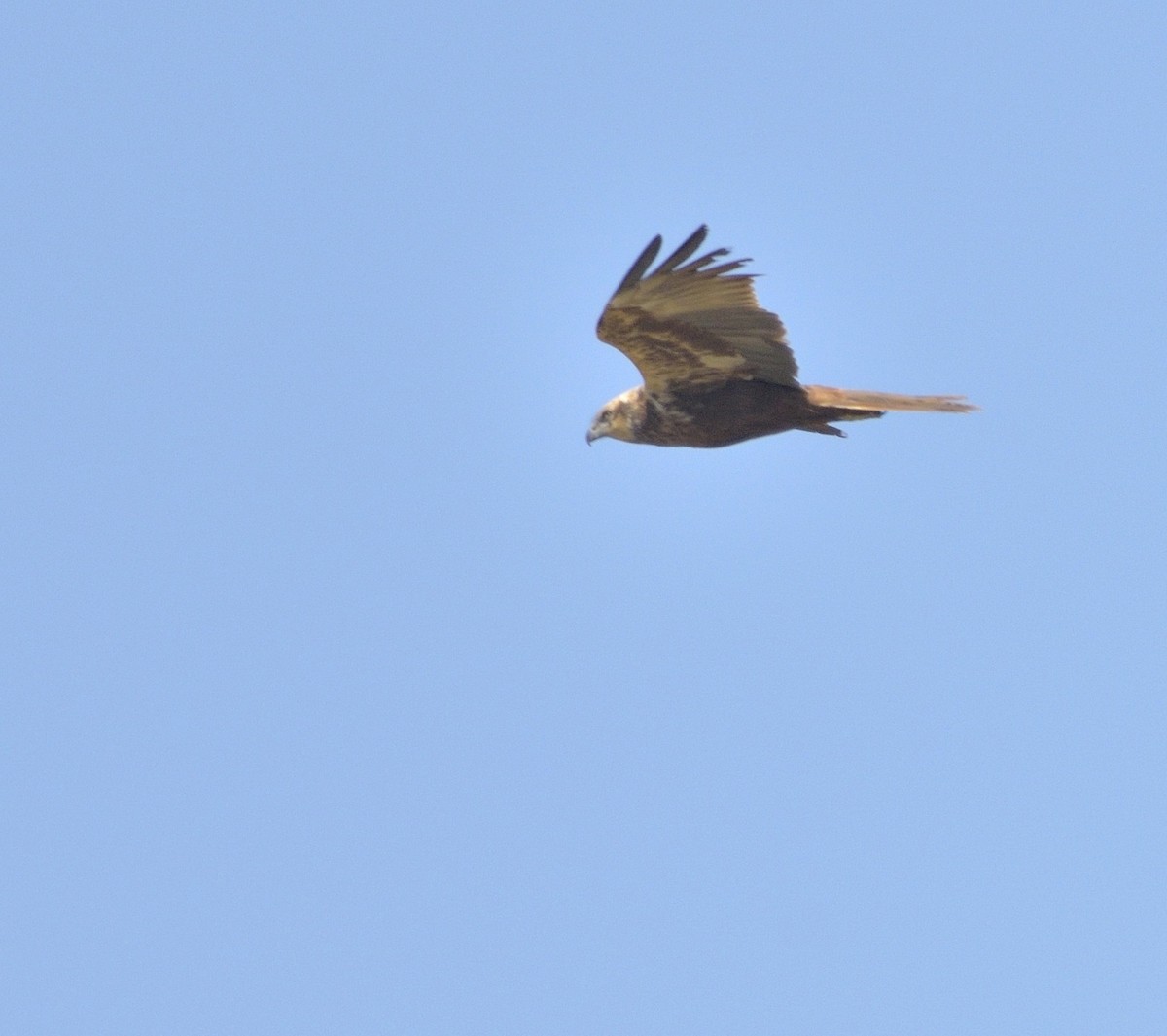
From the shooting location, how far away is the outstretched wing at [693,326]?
16469 millimetres

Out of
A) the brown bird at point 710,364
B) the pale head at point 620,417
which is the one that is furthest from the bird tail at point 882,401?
the pale head at point 620,417

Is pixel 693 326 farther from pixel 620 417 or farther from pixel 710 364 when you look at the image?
pixel 620 417

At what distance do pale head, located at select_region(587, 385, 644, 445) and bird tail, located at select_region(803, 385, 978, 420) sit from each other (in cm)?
137

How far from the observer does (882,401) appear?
1738 cm

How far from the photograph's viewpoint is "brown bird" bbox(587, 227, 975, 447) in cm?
1659

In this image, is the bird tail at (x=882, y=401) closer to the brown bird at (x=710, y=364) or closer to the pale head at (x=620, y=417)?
the brown bird at (x=710, y=364)

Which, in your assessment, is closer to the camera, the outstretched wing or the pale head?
the outstretched wing

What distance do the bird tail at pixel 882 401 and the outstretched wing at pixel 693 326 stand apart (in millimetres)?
239

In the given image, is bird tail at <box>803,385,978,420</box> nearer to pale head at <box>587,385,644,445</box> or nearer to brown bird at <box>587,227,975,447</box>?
brown bird at <box>587,227,975,447</box>

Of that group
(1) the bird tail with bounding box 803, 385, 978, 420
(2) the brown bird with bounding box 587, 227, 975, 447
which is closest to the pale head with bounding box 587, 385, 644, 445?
(2) the brown bird with bounding box 587, 227, 975, 447

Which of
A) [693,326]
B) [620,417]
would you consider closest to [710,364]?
[693,326]

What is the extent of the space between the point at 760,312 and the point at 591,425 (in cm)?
→ 260

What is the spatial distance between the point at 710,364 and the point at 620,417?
131 cm

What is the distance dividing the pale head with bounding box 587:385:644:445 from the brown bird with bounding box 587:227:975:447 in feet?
0.06
